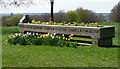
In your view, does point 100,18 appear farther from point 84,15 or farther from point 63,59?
point 63,59

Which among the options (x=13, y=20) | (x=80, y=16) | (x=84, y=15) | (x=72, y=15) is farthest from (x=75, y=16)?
(x=13, y=20)

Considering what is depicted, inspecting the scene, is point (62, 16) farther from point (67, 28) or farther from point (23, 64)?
point (23, 64)

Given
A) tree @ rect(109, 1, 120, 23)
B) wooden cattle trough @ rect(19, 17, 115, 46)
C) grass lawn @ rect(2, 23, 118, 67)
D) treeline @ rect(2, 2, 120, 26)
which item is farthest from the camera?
Result: treeline @ rect(2, 2, 120, 26)

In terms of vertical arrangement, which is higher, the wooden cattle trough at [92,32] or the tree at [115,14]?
the tree at [115,14]

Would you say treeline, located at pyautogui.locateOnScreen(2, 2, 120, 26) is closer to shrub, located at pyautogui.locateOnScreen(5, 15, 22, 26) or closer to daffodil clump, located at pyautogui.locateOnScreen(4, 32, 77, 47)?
shrub, located at pyautogui.locateOnScreen(5, 15, 22, 26)

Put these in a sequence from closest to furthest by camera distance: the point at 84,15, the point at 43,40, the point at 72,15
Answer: the point at 43,40
the point at 84,15
the point at 72,15

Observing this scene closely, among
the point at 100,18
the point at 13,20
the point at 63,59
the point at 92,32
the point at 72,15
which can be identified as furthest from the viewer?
the point at 13,20

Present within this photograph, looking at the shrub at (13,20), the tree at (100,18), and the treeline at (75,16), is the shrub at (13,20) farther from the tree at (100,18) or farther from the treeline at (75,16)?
the tree at (100,18)

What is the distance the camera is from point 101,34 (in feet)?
31.8

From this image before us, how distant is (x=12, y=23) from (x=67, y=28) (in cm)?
1707

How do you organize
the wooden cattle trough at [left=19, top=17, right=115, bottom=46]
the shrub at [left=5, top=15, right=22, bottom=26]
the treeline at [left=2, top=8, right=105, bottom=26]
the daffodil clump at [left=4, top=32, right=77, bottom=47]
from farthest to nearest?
the shrub at [left=5, top=15, right=22, bottom=26] → the treeline at [left=2, top=8, right=105, bottom=26] → the daffodil clump at [left=4, top=32, right=77, bottom=47] → the wooden cattle trough at [left=19, top=17, right=115, bottom=46]

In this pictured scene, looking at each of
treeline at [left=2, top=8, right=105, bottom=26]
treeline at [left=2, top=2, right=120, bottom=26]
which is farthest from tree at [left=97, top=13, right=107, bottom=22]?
treeline at [left=2, top=8, right=105, bottom=26]

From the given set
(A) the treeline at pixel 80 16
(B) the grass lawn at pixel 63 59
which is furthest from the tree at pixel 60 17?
(B) the grass lawn at pixel 63 59

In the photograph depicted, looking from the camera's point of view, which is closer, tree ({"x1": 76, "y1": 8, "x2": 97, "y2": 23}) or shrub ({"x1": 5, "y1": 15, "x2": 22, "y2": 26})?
tree ({"x1": 76, "y1": 8, "x2": 97, "y2": 23})
